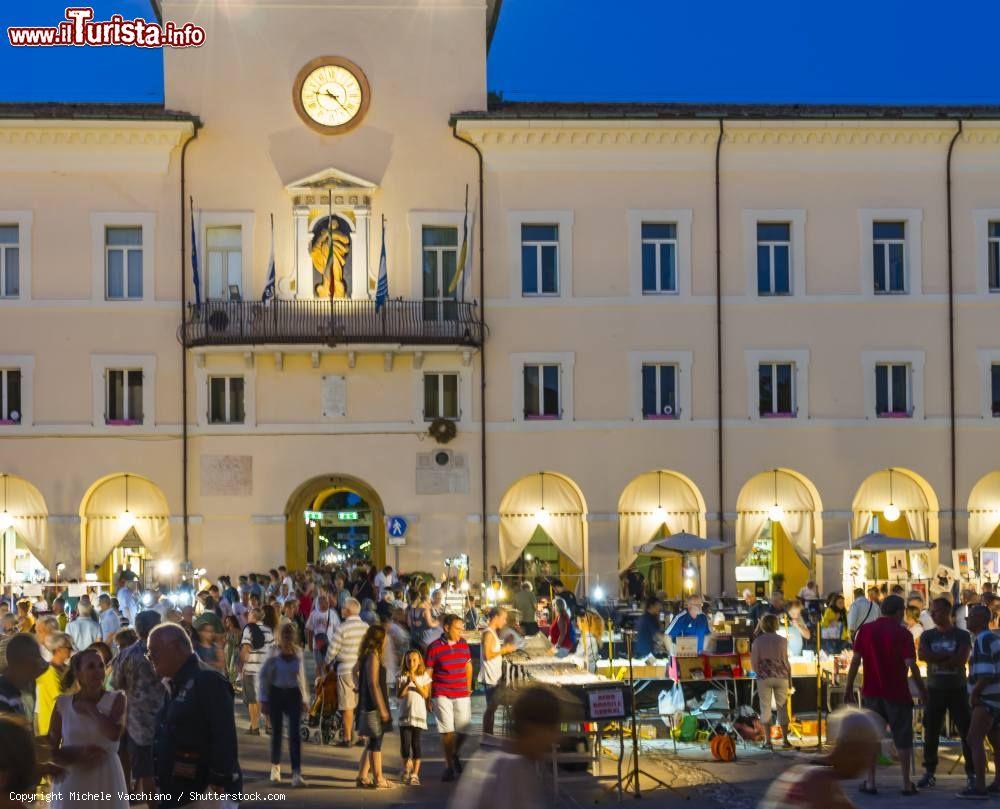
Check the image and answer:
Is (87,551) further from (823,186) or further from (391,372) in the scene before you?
(823,186)

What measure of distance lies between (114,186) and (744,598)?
17.2 metres

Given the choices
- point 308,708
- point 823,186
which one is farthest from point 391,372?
point 308,708

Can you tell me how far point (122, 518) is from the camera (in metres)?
35.5

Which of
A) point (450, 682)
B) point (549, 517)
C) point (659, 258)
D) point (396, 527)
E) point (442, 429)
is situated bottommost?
point (450, 682)

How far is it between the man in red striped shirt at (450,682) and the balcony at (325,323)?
19360 millimetres

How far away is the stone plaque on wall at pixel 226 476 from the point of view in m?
35.2

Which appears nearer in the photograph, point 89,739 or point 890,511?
point 89,739

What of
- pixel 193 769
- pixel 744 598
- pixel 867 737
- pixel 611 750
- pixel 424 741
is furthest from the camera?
pixel 744 598

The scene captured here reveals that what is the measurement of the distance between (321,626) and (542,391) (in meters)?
14.3

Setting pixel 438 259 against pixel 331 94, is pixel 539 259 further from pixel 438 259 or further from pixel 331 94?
pixel 331 94

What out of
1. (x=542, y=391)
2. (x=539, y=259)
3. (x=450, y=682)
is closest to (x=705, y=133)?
(x=539, y=259)

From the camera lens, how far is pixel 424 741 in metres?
19.5

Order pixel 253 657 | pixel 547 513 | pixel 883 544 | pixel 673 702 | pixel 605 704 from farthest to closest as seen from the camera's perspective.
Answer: pixel 547 513 < pixel 883 544 < pixel 253 657 < pixel 673 702 < pixel 605 704

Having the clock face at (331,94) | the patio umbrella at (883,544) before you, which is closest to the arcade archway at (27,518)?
the clock face at (331,94)
